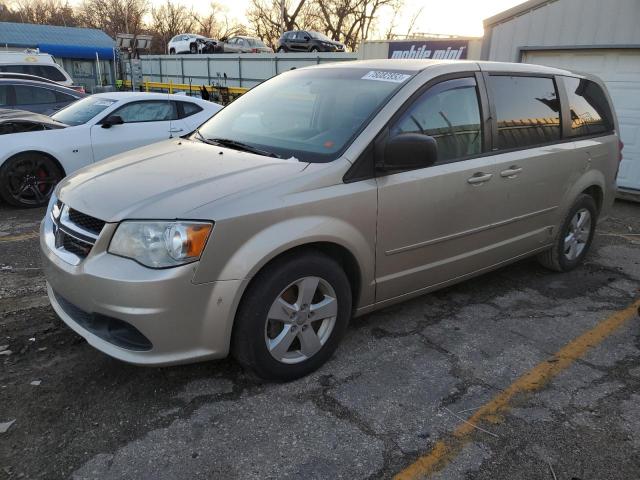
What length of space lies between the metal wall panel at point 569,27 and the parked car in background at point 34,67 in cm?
1118

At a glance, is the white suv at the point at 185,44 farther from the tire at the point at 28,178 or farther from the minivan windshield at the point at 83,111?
the tire at the point at 28,178

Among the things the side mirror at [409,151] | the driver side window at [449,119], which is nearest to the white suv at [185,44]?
the driver side window at [449,119]

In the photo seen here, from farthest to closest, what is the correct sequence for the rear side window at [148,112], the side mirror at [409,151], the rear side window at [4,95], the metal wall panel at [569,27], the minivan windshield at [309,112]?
the rear side window at [4,95], the metal wall panel at [569,27], the rear side window at [148,112], the minivan windshield at [309,112], the side mirror at [409,151]

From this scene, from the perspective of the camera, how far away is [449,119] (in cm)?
345

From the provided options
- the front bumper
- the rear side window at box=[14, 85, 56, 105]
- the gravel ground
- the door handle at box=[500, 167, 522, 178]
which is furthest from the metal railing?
the front bumper

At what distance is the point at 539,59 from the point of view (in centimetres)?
921

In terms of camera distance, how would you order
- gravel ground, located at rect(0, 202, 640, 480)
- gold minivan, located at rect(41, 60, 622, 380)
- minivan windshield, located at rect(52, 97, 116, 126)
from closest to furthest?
gravel ground, located at rect(0, 202, 640, 480) → gold minivan, located at rect(41, 60, 622, 380) → minivan windshield, located at rect(52, 97, 116, 126)

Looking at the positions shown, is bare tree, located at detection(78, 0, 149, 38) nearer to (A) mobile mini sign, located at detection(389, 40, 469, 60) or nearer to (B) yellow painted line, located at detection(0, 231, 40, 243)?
(A) mobile mini sign, located at detection(389, 40, 469, 60)

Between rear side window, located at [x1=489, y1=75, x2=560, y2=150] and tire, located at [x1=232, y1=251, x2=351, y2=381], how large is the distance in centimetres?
173

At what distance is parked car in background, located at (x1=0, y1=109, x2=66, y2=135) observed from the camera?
21.8 ft

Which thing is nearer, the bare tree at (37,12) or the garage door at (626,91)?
the garage door at (626,91)

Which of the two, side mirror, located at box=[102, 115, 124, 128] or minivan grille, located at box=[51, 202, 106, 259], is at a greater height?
side mirror, located at box=[102, 115, 124, 128]

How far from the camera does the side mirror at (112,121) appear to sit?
23.5ft

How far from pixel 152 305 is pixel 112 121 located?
5.54m
